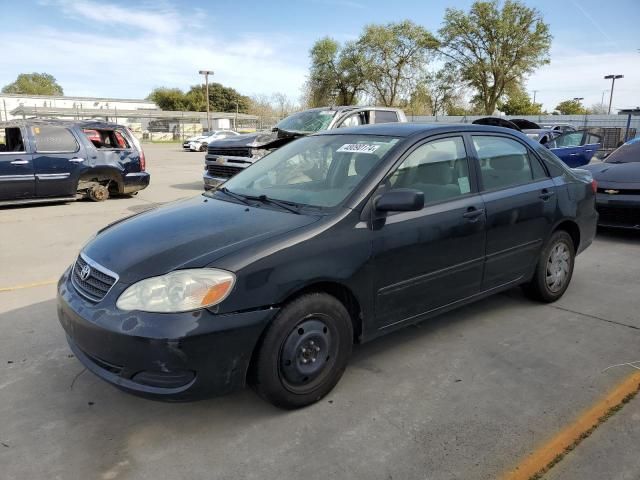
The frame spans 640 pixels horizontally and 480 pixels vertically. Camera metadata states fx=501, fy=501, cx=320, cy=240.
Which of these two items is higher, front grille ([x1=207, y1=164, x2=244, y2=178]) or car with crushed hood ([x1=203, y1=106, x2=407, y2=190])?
car with crushed hood ([x1=203, y1=106, x2=407, y2=190])

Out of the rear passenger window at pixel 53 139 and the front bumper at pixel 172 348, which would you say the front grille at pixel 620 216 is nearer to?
the front bumper at pixel 172 348

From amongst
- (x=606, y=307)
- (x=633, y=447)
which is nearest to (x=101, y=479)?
(x=633, y=447)

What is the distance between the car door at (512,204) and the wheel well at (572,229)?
31 cm

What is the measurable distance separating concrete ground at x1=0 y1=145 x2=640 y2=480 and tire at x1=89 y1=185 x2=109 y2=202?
6.41 metres

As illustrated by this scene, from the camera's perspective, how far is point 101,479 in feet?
7.63

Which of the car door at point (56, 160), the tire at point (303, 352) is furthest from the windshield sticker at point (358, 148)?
the car door at point (56, 160)

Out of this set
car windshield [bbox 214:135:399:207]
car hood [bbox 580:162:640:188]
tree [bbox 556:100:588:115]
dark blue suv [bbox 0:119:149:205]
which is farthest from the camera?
tree [bbox 556:100:588:115]

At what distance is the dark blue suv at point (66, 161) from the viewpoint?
8.99 meters

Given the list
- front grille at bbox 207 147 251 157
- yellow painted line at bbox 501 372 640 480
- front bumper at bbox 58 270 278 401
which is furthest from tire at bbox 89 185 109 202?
yellow painted line at bbox 501 372 640 480

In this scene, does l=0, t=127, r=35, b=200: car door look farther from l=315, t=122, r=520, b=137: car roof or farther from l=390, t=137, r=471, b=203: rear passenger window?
l=390, t=137, r=471, b=203: rear passenger window

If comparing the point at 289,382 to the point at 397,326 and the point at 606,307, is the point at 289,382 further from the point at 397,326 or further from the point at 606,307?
the point at 606,307

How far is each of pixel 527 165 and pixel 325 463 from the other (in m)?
3.08

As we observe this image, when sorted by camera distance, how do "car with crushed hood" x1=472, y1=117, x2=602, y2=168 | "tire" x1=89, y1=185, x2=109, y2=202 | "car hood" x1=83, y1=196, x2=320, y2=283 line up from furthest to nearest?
1. "car with crushed hood" x1=472, y1=117, x2=602, y2=168
2. "tire" x1=89, y1=185, x2=109, y2=202
3. "car hood" x1=83, y1=196, x2=320, y2=283

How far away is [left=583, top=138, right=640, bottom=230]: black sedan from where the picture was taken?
691 centimetres
